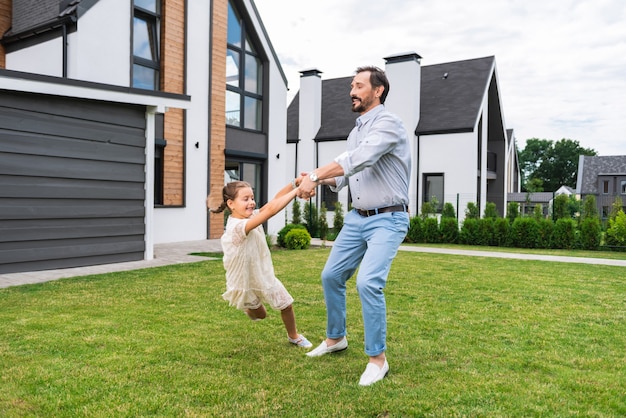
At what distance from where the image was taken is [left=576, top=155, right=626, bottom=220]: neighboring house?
48750 mm

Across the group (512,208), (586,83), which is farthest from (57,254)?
(586,83)

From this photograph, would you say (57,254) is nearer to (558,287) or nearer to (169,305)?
(169,305)

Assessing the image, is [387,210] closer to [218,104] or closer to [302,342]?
[302,342]

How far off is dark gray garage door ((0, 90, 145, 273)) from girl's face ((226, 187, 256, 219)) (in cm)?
537

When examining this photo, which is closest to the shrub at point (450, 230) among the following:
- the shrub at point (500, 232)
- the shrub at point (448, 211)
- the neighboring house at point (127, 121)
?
the shrub at point (500, 232)

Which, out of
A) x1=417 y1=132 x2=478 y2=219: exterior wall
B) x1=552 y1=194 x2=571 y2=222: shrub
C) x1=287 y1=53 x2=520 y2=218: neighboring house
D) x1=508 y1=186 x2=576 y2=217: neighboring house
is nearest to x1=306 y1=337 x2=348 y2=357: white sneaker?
x1=508 y1=186 x2=576 y2=217: neighboring house

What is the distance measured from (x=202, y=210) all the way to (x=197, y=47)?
4414 millimetres

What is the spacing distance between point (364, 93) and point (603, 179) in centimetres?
5396

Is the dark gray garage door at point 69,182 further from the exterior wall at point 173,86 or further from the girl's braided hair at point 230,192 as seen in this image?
the girl's braided hair at point 230,192

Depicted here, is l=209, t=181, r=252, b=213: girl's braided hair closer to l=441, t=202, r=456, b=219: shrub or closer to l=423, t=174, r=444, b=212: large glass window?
l=441, t=202, r=456, b=219: shrub

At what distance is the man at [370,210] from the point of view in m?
3.38

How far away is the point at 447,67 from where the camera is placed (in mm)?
23969

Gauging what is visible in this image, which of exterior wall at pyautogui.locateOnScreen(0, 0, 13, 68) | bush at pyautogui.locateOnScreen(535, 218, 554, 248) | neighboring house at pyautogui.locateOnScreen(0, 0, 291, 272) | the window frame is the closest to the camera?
neighboring house at pyautogui.locateOnScreen(0, 0, 291, 272)

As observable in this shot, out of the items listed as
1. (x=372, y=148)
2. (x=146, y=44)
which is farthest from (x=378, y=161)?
(x=146, y=44)
